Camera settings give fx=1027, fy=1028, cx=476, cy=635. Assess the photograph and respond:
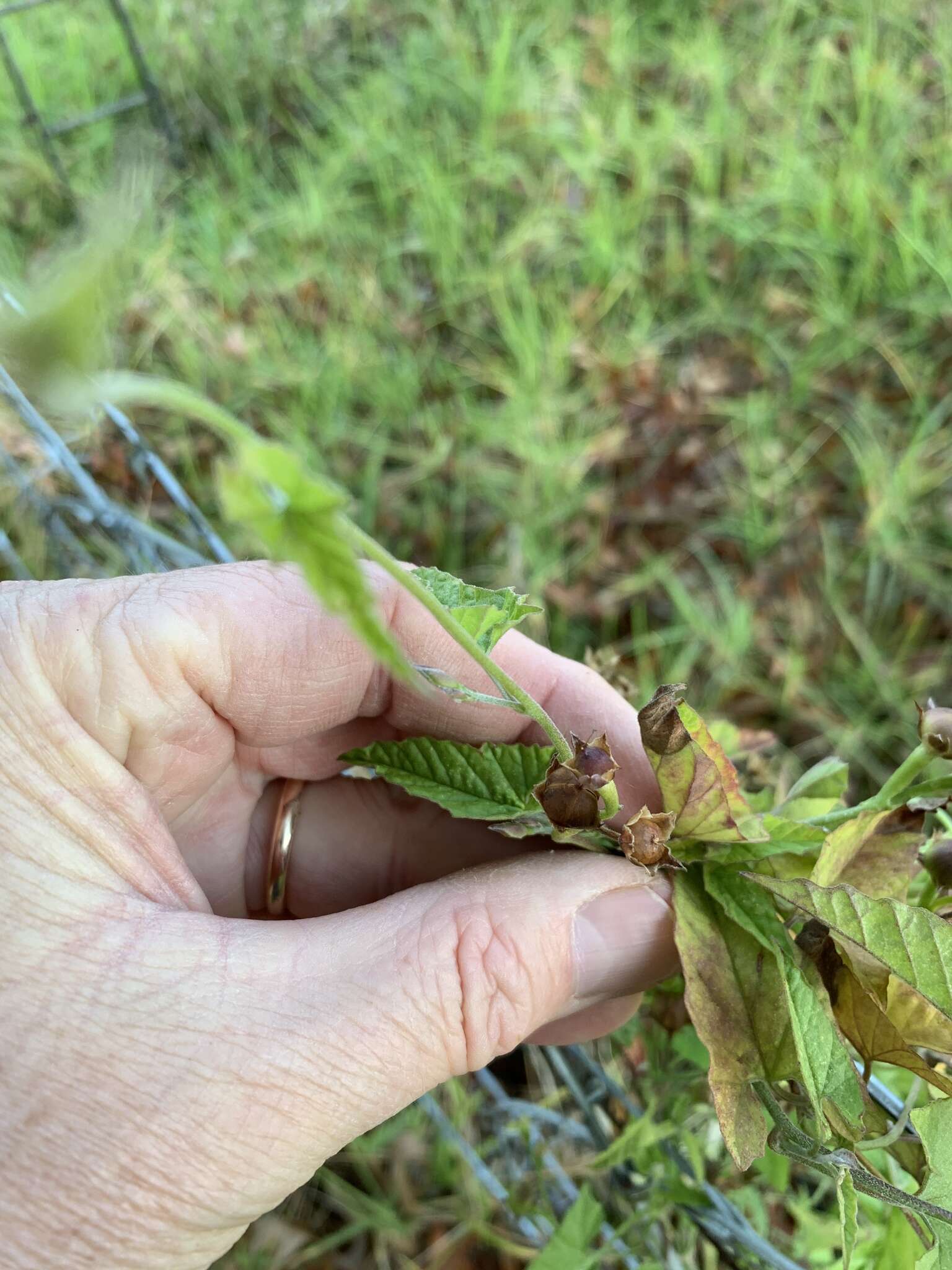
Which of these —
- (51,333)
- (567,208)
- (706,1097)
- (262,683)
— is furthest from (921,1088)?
(567,208)

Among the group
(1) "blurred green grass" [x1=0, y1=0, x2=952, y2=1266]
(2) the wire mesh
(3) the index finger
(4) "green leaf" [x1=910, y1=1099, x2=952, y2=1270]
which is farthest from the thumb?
(2) the wire mesh

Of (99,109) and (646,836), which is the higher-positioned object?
(99,109)

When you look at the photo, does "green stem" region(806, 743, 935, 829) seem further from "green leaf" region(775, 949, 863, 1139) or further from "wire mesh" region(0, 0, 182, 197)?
"wire mesh" region(0, 0, 182, 197)

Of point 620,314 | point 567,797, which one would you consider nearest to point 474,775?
point 567,797

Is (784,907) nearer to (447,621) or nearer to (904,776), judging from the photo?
(904,776)

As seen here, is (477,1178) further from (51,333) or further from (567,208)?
(567,208)

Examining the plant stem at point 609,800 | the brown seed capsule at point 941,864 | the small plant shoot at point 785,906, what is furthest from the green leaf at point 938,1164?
the plant stem at point 609,800
